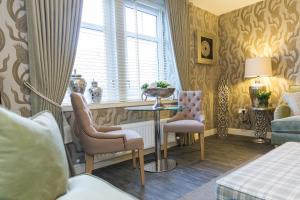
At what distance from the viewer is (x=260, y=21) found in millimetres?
3805

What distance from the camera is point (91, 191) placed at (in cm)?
96

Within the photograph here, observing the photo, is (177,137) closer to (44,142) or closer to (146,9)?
(146,9)

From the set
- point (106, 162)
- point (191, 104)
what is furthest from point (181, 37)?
point (106, 162)

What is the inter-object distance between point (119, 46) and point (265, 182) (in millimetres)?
2372

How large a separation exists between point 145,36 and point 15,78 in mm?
1934

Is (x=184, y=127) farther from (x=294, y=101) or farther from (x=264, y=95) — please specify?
(x=264, y=95)

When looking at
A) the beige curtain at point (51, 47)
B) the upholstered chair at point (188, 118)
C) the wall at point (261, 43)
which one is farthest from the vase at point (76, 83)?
the wall at point (261, 43)

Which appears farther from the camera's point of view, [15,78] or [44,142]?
[15,78]

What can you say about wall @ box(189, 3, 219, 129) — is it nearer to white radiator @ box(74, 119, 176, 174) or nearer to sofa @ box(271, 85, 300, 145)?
white radiator @ box(74, 119, 176, 174)

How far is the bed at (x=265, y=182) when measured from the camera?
1026 millimetres

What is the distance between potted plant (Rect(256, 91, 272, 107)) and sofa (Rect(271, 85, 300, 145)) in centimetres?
36

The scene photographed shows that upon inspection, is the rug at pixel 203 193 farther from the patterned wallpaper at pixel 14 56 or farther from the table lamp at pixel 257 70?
the table lamp at pixel 257 70

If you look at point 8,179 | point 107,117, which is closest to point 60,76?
point 107,117

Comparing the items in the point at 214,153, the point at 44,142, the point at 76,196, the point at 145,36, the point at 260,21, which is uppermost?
the point at 260,21
